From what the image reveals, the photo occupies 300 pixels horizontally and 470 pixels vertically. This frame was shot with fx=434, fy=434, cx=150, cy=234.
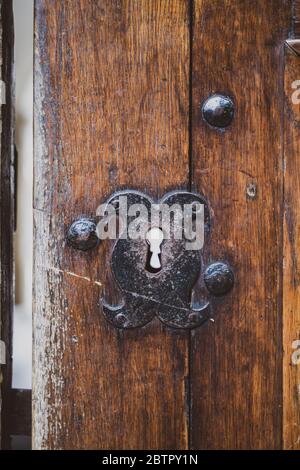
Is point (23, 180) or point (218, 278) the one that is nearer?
point (218, 278)

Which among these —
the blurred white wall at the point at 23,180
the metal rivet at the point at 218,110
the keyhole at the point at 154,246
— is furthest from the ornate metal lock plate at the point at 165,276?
the blurred white wall at the point at 23,180

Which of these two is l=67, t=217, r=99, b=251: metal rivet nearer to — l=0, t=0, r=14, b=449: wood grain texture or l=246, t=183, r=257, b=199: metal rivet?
l=0, t=0, r=14, b=449: wood grain texture

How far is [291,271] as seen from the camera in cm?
60

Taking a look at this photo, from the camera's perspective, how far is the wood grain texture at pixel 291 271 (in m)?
0.59

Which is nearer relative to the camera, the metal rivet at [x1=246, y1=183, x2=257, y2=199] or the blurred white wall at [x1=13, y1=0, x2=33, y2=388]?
the metal rivet at [x1=246, y1=183, x2=257, y2=199]

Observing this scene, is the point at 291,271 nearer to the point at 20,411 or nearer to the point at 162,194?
the point at 162,194

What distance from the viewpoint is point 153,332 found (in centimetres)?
62

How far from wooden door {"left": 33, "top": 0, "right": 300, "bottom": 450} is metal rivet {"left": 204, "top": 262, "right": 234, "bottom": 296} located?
0.01 metres

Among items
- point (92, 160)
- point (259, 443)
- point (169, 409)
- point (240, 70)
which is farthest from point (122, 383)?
point (240, 70)

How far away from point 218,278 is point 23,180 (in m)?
0.67

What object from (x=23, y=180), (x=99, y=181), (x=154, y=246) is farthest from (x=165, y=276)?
(x=23, y=180)

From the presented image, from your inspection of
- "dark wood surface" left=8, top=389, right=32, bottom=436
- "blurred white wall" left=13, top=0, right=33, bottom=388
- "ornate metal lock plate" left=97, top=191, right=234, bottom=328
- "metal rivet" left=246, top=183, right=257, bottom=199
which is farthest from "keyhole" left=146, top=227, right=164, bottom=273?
"blurred white wall" left=13, top=0, right=33, bottom=388

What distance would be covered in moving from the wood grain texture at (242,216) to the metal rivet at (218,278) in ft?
0.04

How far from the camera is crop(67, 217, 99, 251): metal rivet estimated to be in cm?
61
